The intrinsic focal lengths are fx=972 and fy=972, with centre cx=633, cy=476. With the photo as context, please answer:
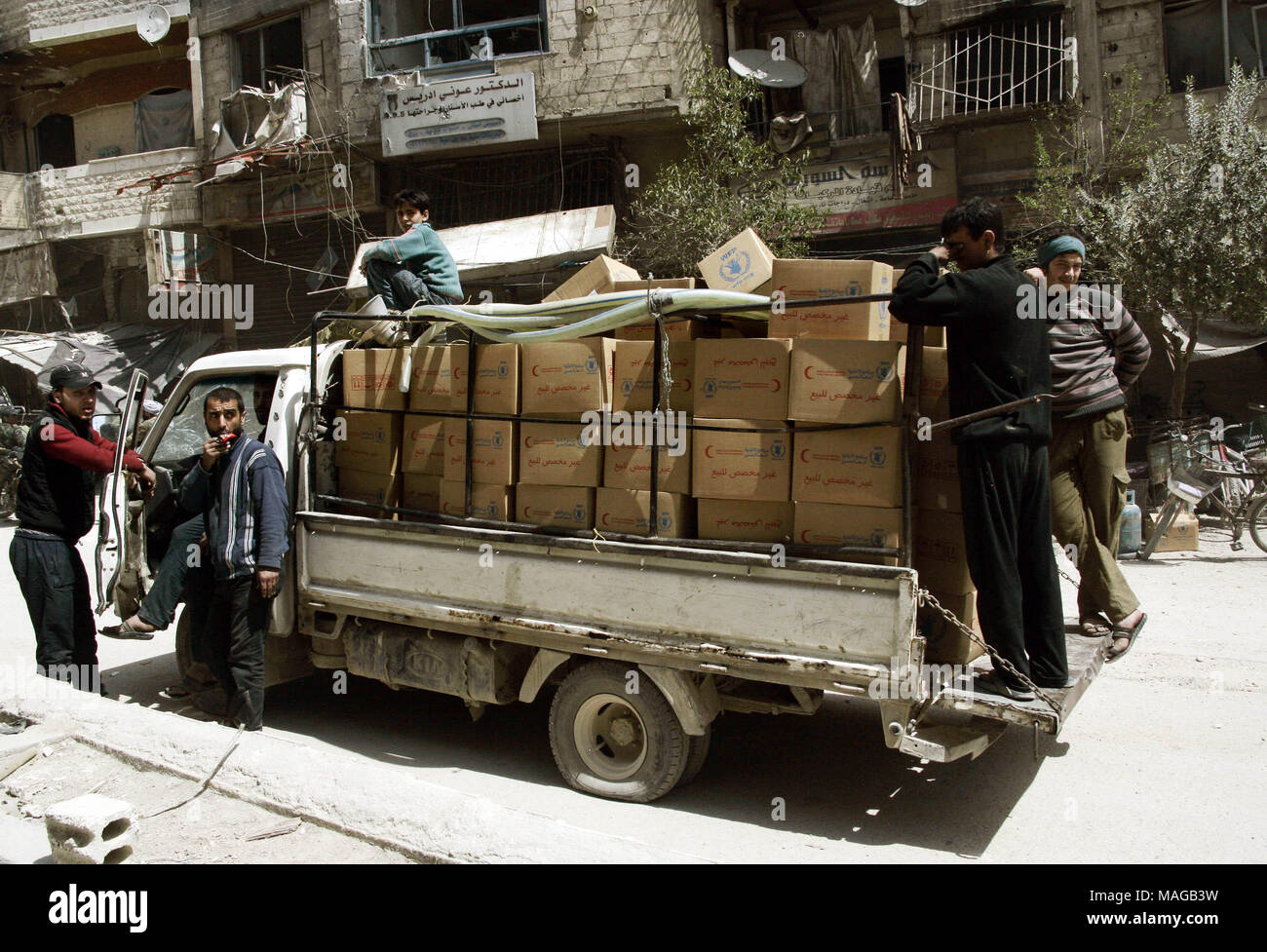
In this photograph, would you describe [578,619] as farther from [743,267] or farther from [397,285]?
[397,285]

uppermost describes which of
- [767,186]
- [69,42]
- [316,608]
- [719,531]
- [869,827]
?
[69,42]

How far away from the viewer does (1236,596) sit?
23.0 ft

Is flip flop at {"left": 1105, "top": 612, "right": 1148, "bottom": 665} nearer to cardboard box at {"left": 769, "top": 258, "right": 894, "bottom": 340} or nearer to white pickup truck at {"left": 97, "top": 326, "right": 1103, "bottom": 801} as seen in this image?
white pickup truck at {"left": 97, "top": 326, "right": 1103, "bottom": 801}

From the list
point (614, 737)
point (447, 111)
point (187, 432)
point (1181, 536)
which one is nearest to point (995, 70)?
point (1181, 536)

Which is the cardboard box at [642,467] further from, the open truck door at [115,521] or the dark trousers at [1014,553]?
the open truck door at [115,521]

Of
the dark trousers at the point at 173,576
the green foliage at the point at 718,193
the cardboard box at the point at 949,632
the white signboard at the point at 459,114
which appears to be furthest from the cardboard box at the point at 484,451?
the white signboard at the point at 459,114

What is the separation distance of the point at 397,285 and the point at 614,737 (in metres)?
2.77

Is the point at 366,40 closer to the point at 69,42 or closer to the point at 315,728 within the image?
the point at 69,42

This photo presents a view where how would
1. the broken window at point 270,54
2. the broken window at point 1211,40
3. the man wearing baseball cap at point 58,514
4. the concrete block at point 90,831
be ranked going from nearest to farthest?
the concrete block at point 90,831
the man wearing baseball cap at point 58,514
the broken window at point 1211,40
the broken window at point 270,54

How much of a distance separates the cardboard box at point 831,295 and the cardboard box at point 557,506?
1.04m

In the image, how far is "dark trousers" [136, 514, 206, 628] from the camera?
197 inches

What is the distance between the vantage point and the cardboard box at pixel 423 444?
14.9ft

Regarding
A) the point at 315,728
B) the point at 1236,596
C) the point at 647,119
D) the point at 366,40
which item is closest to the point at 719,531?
the point at 315,728
